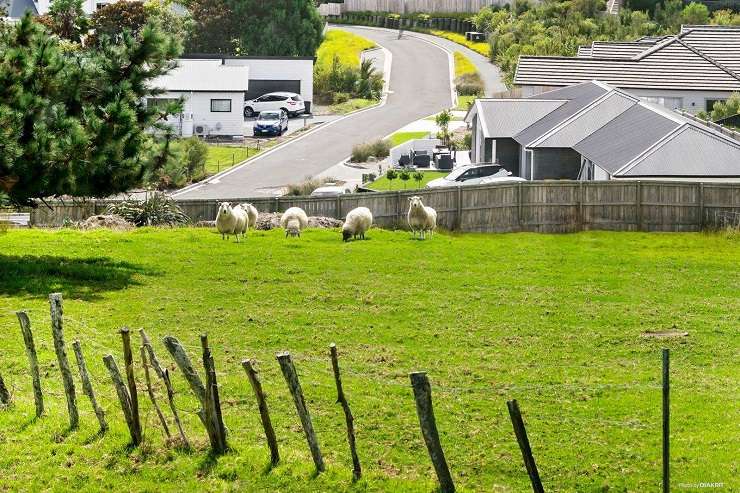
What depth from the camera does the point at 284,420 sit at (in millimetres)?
21719

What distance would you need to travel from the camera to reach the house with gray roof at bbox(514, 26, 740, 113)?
73.6 m

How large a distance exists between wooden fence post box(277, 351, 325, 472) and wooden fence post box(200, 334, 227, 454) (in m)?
1.01

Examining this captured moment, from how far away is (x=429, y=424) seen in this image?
686 inches

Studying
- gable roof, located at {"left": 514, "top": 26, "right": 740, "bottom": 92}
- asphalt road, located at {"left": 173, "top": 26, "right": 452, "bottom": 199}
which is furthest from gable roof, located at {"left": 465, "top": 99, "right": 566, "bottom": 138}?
asphalt road, located at {"left": 173, "top": 26, "right": 452, "bottom": 199}

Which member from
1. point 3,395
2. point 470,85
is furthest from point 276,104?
point 3,395

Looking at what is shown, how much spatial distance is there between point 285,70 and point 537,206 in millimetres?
55148

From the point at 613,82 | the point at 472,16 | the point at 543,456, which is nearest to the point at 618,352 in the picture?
the point at 543,456

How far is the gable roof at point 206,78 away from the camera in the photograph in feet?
293

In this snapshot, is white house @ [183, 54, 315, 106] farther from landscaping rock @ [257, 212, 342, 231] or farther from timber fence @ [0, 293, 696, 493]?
timber fence @ [0, 293, 696, 493]

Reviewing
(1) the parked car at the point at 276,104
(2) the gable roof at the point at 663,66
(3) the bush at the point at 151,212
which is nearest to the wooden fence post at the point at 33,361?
(3) the bush at the point at 151,212

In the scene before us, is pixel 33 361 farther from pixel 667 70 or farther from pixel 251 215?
pixel 667 70

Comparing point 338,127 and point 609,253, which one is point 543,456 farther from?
point 338,127

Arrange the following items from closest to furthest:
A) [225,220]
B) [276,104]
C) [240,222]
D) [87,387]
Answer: [87,387], [225,220], [240,222], [276,104]

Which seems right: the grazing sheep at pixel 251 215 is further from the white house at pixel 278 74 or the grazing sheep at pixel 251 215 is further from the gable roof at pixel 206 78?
the white house at pixel 278 74
